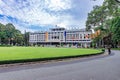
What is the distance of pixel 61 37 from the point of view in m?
132

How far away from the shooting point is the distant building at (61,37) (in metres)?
124

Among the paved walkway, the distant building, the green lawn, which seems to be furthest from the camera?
the distant building

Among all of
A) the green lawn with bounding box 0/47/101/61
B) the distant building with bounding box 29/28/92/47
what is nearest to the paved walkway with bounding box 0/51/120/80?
the green lawn with bounding box 0/47/101/61

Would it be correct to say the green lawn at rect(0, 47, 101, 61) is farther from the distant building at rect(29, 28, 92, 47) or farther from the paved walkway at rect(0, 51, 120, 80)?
the distant building at rect(29, 28, 92, 47)

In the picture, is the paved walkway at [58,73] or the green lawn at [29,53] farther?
the green lawn at [29,53]

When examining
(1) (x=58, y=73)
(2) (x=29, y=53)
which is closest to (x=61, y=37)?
(2) (x=29, y=53)

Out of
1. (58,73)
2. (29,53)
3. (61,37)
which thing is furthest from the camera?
(61,37)

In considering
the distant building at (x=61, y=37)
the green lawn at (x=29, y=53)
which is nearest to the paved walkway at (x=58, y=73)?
the green lawn at (x=29, y=53)

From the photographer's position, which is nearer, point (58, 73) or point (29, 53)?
point (58, 73)

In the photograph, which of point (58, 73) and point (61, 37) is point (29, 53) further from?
point (61, 37)

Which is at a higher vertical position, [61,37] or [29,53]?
[61,37]

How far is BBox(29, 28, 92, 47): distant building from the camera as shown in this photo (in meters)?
124

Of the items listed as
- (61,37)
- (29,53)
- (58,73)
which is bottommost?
(58,73)

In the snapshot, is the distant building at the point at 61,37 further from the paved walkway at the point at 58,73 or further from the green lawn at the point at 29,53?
the paved walkway at the point at 58,73
